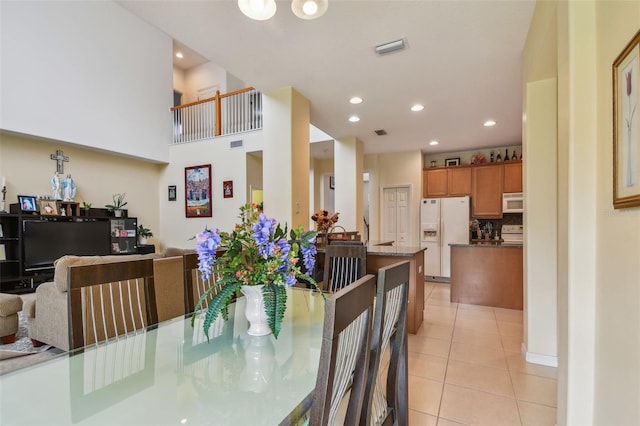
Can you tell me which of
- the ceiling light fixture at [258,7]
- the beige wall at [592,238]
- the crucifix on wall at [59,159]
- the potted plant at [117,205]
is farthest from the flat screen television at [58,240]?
the beige wall at [592,238]

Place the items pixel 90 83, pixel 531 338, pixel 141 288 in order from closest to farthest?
pixel 141 288, pixel 531 338, pixel 90 83

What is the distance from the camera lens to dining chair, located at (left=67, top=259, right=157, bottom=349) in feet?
4.33

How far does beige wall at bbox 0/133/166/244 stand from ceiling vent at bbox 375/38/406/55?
5.41 m

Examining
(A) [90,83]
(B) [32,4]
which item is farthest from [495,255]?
(B) [32,4]

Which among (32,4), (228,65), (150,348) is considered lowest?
(150,348)

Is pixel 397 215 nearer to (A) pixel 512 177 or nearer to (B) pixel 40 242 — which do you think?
(A) pixel 512 177

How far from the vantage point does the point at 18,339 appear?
292 centimetres

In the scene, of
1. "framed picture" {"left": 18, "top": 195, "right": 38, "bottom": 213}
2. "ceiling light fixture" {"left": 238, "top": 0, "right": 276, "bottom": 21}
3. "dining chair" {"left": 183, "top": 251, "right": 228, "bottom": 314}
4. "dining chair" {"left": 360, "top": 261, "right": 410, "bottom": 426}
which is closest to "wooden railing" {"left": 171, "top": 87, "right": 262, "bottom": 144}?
"framed picture" {"left": 18, "top": 195, "right": 38, "bottom": 213}

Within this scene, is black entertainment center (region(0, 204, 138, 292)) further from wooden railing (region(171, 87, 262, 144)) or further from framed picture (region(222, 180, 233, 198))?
wooden railing (region(171, 87, 262, 144))

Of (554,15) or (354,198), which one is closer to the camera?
(554,15)

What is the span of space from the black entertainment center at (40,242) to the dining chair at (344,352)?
18.3 feet

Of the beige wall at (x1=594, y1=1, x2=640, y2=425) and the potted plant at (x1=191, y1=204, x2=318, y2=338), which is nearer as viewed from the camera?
the beige wall at (x1=594, y1=1, x2=640, y2=425)

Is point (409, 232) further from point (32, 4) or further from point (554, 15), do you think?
point (32, 4)

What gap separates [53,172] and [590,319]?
708 cm
